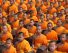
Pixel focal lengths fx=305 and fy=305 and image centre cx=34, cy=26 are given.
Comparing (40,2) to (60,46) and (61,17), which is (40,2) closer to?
(61,17)

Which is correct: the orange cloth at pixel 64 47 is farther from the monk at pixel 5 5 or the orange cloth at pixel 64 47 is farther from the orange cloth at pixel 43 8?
the monk at pixel 5 5

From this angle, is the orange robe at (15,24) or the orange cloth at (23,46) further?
the orange robe at (15,24)

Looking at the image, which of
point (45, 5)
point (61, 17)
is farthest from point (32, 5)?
point (61, 17)

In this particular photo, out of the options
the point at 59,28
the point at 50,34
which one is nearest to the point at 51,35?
the point at 50,34

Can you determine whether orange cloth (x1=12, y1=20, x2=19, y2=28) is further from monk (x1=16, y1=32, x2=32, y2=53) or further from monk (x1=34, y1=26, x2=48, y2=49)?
monk (x1=16, y1=32, x2=32, y2=53)

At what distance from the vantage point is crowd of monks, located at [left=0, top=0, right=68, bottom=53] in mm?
10696

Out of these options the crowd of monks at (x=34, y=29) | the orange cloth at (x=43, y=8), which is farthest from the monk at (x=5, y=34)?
the orange cloth at (x=43, y=8)

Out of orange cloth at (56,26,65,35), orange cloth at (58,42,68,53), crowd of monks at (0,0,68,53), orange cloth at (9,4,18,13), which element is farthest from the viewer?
orange cloth at (9,4,18,13)

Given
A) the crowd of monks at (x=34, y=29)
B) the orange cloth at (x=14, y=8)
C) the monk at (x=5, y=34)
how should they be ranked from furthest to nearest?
1. the orange cloth at (x=14, y=8)
2. the monk at (x=5, y=34)
3. the crowd of monks at (x=34, y=29)

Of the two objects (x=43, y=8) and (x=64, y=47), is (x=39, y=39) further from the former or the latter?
(x=43, y=8)

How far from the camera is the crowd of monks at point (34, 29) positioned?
10.7m

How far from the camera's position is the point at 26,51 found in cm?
1078

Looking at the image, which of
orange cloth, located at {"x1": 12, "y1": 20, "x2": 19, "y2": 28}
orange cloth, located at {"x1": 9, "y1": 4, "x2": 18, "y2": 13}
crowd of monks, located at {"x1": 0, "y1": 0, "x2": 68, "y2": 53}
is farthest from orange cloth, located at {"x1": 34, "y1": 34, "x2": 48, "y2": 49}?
orange cloth, located at {"x1": 9, "y1": 4, "x2": 18, "y2": 13}

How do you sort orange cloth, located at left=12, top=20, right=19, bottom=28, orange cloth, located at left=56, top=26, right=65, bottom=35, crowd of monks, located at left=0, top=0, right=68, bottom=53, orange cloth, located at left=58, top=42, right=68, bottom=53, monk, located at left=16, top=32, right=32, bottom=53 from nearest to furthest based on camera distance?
crowd of monks, located at left=0, top=0, right=68, bottom=53 < monk, located at left=16, top=32, right=32, bottom=53 < orange cloth, located at left=58, top=42, right=68, bottom=53 < orange cloth, located at left=56, top=26, right=65, bottom=35 < orange cloth, located at left=12, top=20, right=19, bottom=28
